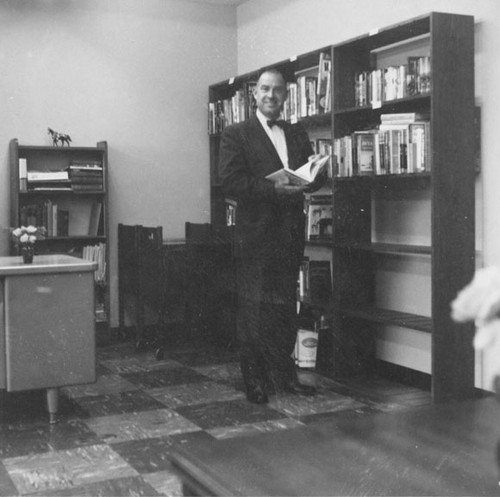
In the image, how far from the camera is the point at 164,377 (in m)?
5.31

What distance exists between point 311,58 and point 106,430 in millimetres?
3003

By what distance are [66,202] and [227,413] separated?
114 inches

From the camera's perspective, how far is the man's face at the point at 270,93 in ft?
15.0

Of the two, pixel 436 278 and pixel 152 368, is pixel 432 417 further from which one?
pixel 152 368

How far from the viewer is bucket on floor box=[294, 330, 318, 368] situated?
542cm

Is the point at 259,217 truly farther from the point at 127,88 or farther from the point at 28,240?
the point at 127,88

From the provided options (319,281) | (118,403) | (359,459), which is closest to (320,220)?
(319,281)

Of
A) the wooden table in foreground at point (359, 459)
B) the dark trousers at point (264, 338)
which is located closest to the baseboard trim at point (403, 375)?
the dark trousers at point (264, 338)

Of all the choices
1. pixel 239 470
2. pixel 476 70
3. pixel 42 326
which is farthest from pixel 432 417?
pixel 476 70

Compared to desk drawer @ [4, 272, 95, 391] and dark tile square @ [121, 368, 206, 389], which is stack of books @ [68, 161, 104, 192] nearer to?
dark tile square @ [121, 368, 206, 389]

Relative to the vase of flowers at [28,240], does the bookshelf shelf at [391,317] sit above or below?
below

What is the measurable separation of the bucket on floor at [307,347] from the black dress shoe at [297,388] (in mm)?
668

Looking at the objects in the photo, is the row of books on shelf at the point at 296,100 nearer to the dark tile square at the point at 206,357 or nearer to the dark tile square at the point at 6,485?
the dark tile square at the point at 206,357

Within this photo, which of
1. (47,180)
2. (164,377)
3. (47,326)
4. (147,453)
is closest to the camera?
(147,453)
